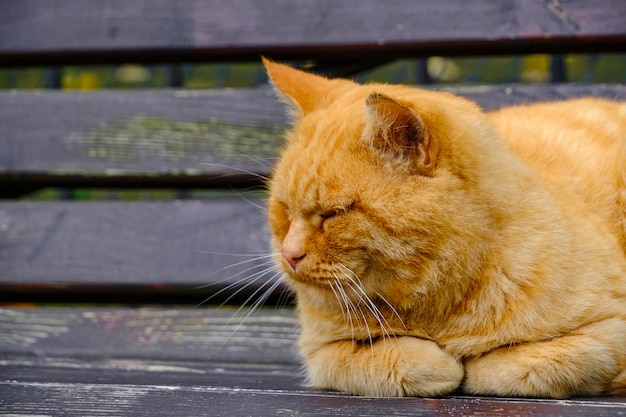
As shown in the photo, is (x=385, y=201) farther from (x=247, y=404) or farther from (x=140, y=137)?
(x=140, y=137)

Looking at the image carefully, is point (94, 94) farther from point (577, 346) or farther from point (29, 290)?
point (577, 346)

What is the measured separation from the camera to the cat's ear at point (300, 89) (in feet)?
6.49

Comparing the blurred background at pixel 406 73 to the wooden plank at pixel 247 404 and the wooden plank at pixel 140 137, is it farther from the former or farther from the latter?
the wooden plank at pixel 247 404

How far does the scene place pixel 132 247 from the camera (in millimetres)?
2797

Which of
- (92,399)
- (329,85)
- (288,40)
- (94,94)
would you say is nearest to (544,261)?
(329,85)

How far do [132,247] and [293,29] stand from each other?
998 millimetres

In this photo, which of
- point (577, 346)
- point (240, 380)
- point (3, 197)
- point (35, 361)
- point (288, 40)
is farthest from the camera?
point (3, 197)

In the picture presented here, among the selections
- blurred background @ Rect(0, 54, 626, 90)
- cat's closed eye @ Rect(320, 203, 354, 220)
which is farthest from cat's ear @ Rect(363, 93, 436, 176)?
blurred background @ Rect(0, 54, 626, 90)

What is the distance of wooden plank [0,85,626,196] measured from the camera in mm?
2785

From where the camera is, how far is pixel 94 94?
9.41ft

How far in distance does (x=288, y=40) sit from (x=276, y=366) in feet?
3.81

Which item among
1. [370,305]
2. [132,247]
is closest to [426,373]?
[370,305]

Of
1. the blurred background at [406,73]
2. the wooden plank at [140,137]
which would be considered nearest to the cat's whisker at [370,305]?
the wooden plank at [140,137]

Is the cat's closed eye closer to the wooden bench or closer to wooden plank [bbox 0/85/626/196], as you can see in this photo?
the wooden bench
